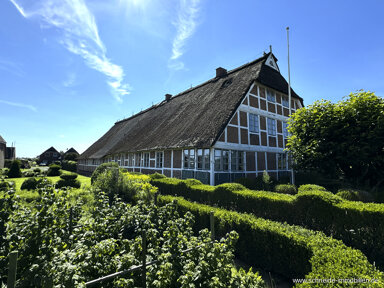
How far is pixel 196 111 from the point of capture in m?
16.3

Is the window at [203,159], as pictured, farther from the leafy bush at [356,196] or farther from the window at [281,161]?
the window at [281,161]

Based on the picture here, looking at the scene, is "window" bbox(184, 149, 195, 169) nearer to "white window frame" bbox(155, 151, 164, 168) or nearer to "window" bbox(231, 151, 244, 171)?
"window" bbox(231, 151, 244, 171)

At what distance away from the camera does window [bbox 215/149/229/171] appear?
40.7ft

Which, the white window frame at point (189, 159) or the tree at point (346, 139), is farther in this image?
the white window frame at point (189, 159)

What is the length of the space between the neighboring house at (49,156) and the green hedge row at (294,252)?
70492 millimetres

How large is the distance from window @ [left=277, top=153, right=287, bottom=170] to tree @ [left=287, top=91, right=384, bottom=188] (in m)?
4.95

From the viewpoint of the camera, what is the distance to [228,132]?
12.9 m

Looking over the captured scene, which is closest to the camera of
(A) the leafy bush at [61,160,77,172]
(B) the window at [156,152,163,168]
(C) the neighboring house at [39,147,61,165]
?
(B) the window at [156,152,163,168]

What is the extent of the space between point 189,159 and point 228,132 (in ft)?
10.5

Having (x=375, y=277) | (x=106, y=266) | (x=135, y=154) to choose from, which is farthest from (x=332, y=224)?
(x=135, y=154)

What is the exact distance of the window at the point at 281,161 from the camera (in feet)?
53.8

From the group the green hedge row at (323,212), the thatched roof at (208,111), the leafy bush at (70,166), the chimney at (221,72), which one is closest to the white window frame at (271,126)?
the thatched roof at (208,111)

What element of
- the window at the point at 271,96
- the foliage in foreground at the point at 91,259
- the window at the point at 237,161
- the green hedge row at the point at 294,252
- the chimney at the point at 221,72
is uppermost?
the chimney at the point at 221,72

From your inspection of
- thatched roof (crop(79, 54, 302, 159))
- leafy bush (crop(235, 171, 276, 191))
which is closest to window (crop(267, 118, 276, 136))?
thatched roof (crop(79, 54, 302, 159))
